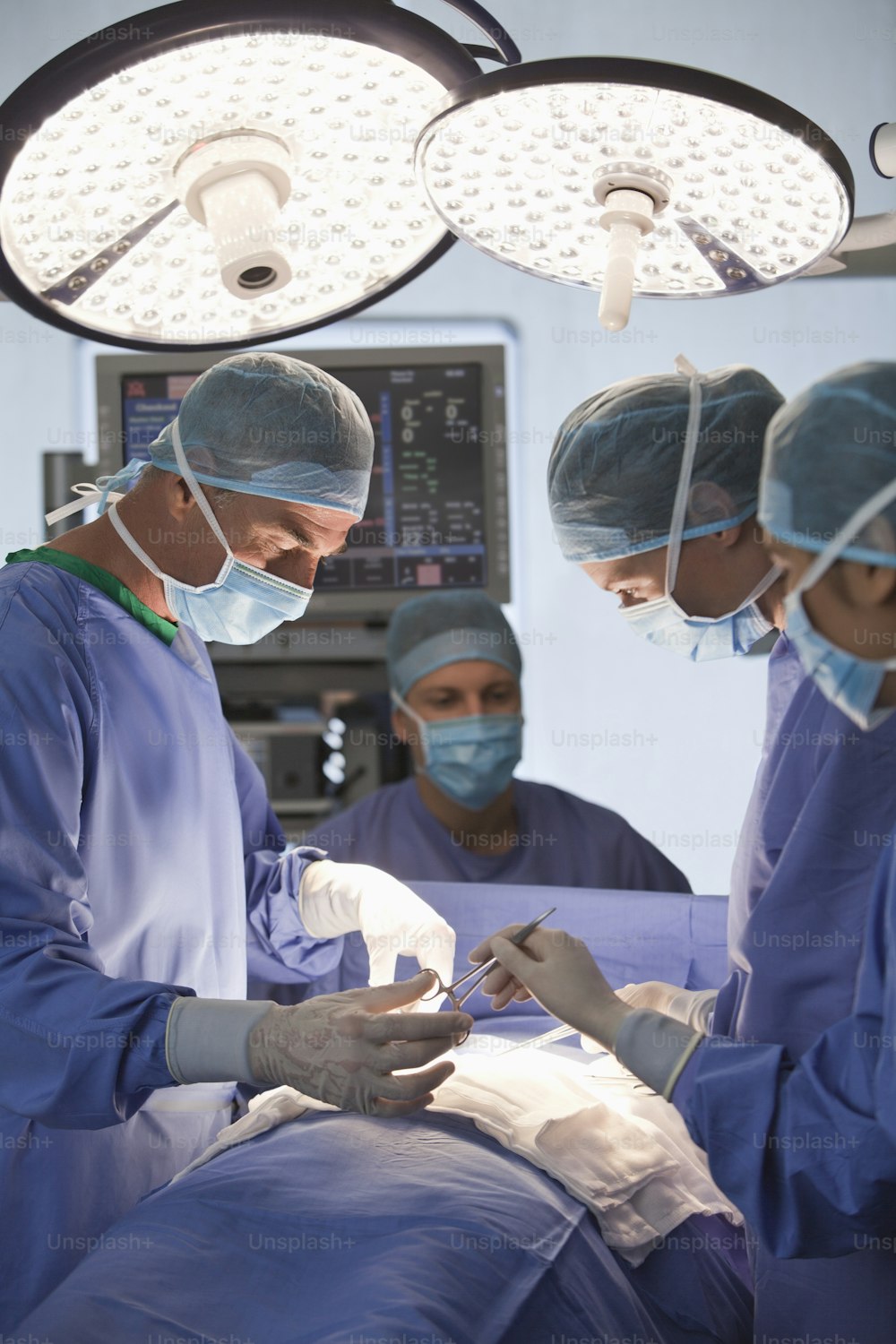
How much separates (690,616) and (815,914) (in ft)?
1.45

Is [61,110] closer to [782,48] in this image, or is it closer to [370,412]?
[370,412]

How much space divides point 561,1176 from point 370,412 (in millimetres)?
1978

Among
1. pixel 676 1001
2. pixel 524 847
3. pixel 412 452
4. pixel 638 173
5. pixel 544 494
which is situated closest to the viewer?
pixel 638 173

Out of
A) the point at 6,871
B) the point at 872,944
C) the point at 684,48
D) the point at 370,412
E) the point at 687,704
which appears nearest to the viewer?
the point at 872,944

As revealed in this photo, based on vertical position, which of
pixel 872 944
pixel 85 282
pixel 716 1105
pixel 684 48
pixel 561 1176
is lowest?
pixel 561 1176

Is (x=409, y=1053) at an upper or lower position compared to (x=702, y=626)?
lower

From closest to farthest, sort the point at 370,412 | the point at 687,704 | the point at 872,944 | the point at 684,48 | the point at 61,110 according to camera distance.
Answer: the point at 61,110 < the point at 872,944 < the point at 370,412 < the point at 684,48 < the point at 687,704

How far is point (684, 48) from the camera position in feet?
10.8

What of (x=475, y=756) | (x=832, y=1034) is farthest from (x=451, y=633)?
(x=832, y=1034)

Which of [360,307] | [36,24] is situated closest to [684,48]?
[36,24]

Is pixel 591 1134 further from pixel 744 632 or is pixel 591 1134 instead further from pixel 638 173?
pixel 638 173

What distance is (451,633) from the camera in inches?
111

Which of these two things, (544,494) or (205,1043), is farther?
(544,494)

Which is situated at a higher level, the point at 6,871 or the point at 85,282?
the point at 85,282
